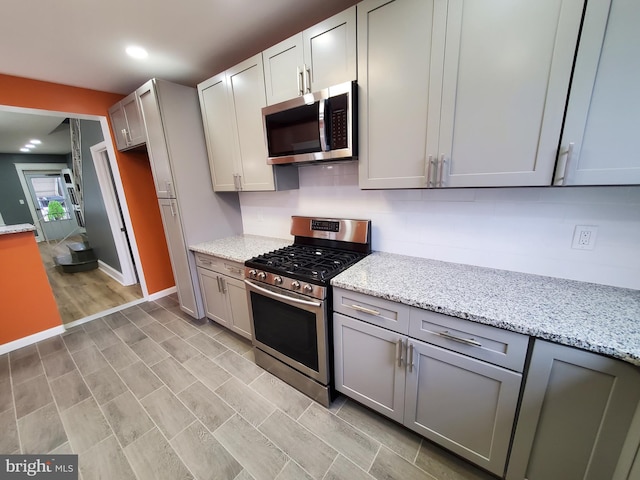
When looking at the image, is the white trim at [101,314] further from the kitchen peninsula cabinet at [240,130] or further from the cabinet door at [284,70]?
the cabinet door at [284,70]

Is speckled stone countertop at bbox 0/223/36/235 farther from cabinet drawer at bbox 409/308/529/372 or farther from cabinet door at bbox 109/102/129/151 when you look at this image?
cabinet drawer at bbox 409/308/529/372

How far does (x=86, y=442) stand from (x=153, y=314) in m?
1.62

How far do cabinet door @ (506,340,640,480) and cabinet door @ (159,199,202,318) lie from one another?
2.70m

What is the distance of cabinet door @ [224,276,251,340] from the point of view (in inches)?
83.5

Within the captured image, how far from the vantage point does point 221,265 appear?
222 centimetres

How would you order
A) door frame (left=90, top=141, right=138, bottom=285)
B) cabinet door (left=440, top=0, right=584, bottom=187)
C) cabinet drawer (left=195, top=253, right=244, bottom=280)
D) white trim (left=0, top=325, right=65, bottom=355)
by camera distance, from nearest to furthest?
cabinet door (left=440, top=0, right=584, bottom=187) < cabinet drawer (left=195, top=253, right=244, bottom=280) < white trim (left=0, top=325, right=65, bottom=355) < door frame (left=90, top=141, right=138, bottom=285)

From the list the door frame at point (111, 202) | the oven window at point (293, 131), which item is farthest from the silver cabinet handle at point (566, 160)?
the door frame at point (111, 202)

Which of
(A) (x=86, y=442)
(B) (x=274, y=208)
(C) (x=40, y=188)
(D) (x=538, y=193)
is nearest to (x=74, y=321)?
(A) (x=86, y=442)

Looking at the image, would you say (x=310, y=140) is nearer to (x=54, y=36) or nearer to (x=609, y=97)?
(x=609, y=97)

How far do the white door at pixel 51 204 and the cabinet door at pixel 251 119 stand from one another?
7.60 metres

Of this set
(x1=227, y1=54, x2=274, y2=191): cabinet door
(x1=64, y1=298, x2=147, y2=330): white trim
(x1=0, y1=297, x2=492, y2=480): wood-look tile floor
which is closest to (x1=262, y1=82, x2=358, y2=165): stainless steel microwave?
(x1=227, y1=54, x2=274, y2=191): cabinet door

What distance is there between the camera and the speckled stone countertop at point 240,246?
6.86 ft

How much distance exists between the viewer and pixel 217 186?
2.49 m

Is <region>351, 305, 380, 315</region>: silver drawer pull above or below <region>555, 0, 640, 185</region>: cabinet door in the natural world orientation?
below
